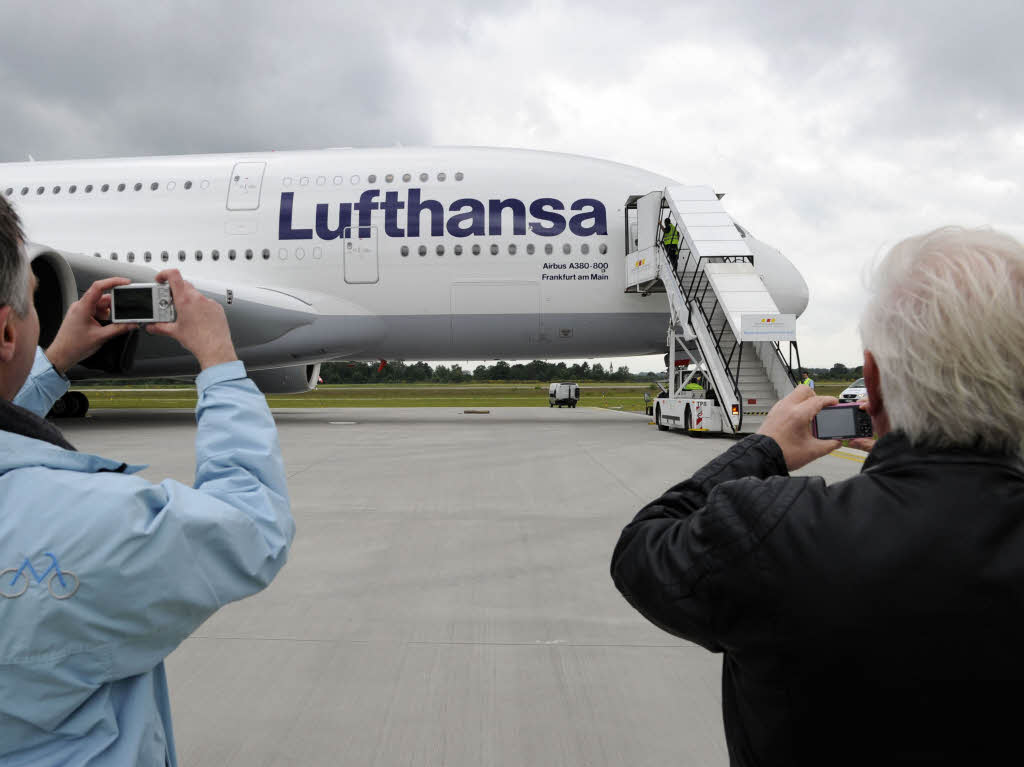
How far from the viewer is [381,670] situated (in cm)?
261

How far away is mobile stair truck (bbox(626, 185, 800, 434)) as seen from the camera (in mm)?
10445

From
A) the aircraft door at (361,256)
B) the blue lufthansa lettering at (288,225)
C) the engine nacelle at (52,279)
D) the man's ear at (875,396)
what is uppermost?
the blue lufthansa lettering at (288,225)

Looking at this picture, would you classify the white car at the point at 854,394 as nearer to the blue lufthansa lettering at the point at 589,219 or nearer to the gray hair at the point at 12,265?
the gray hair at the point at 12,265

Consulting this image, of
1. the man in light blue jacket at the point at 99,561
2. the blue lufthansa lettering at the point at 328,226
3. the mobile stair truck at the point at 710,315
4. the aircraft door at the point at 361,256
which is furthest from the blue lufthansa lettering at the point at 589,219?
the man in light blue jacket at the point at 99,561

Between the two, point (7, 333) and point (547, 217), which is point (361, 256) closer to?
point (547, 217)

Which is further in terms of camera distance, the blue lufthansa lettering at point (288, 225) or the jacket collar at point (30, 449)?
the blue lufthansa lettering at point (288, 225)

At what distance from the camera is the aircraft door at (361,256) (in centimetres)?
1298

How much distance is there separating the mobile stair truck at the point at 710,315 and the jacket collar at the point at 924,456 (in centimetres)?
940

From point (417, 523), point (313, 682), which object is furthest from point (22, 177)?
point (313, 682)

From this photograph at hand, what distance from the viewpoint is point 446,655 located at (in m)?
2.76

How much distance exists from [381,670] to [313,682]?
0.23m

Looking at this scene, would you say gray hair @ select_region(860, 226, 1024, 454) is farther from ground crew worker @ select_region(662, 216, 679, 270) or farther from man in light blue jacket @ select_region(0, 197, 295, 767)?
ground crew worker @ select_region(662, 216, 679, 270)

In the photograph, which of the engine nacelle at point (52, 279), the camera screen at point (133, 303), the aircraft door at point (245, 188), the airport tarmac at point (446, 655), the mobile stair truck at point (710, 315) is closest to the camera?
the camera screen at point (133, 303)

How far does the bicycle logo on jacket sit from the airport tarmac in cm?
133
